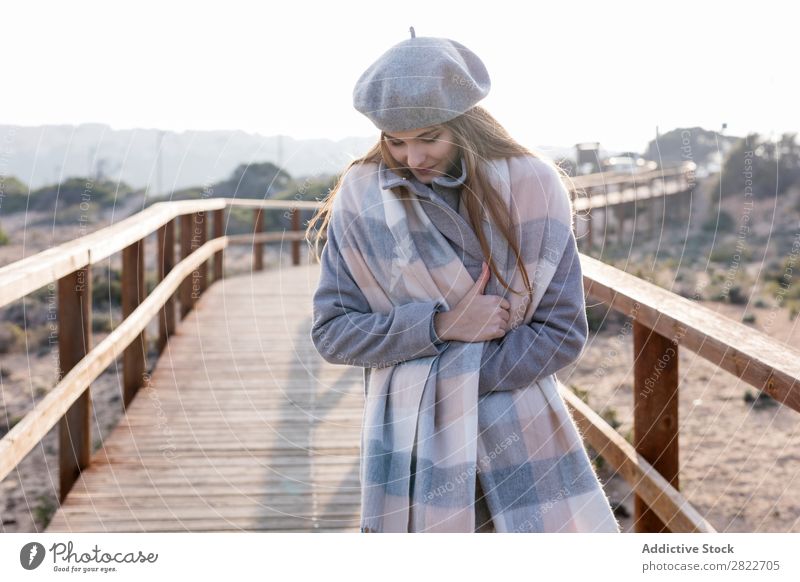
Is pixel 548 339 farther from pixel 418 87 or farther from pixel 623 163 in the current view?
pixel 623 163

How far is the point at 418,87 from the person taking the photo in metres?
1.47

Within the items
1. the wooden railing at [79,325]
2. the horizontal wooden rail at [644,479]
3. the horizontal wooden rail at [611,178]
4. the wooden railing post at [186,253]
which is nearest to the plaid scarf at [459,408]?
the horizontal wooden rail at [611,178]

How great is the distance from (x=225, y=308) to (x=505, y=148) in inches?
196

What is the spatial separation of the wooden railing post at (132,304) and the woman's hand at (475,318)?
8.21 ft

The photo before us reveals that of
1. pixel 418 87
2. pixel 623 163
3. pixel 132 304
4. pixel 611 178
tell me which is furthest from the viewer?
pixel 611 178

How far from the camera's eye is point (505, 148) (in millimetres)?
1571

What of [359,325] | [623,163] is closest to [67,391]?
[359,325]

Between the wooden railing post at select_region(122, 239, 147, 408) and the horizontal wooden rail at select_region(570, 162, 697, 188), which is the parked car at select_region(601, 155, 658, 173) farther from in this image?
the wooden railing post at select_region(122, 239, 147, 408)

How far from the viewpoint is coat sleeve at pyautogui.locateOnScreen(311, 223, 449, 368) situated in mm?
1547

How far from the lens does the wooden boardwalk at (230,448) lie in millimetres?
2766

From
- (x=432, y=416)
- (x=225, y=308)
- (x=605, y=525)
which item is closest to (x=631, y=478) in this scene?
(x=605, y=525)

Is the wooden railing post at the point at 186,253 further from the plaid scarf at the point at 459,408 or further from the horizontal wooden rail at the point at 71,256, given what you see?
the plaid scarf at the point at 459,408
